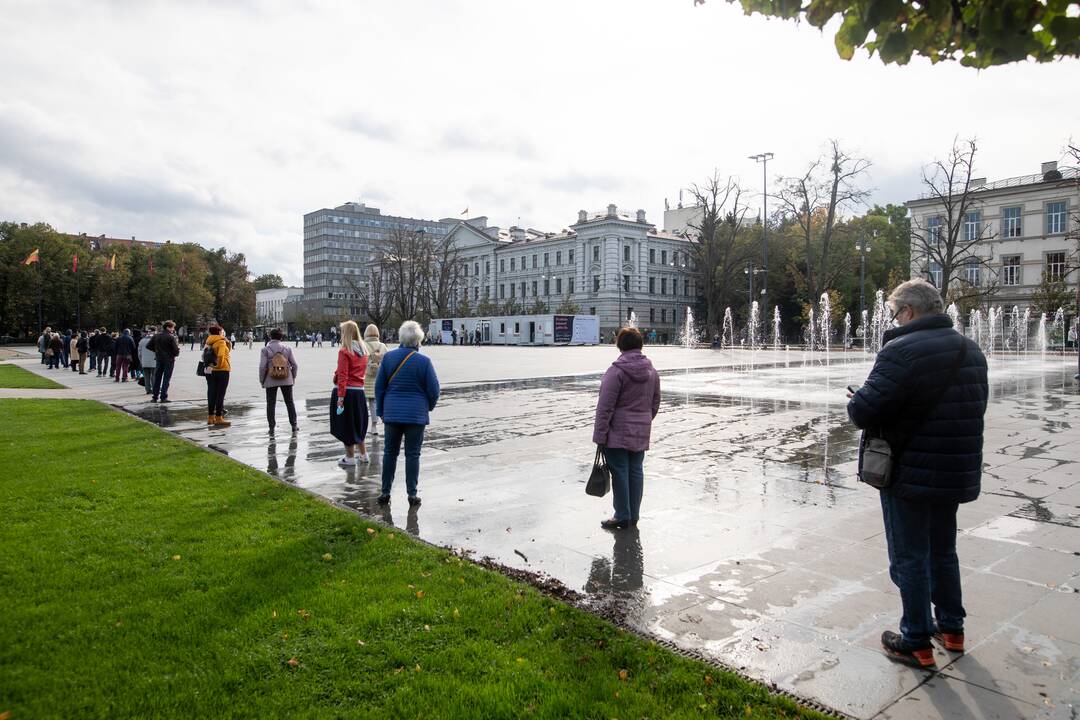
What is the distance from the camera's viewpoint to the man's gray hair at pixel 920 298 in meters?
3.82

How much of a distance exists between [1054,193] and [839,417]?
56.8m

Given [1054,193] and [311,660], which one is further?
[1054,193]

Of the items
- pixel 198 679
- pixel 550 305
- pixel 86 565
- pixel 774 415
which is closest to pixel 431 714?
pixel 198 679

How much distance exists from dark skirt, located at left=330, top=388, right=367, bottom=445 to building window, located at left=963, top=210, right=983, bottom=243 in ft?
212

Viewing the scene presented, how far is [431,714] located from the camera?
3289 millimetres

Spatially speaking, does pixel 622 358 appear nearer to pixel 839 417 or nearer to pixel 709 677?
pixel 709 677

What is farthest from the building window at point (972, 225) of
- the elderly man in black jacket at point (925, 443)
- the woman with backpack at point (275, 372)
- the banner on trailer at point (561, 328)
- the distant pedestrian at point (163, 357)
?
the elderly man in black jacket at point (925, 443)

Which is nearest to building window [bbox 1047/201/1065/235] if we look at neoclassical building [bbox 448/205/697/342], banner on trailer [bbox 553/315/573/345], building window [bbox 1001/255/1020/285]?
building window [bbox 1001/255/1020/285]

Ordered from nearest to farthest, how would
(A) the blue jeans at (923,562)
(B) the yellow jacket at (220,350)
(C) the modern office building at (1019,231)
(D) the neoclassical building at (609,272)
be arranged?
(A) the blue jeans at (923,562), (B) the yellow jacket at (220,350), (C) the modern office building at (1019,231), (D) the neoclassical building at (609,272)

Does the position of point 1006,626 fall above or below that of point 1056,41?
below

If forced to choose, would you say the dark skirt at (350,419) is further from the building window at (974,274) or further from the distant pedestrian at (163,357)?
the building window at (974,274)

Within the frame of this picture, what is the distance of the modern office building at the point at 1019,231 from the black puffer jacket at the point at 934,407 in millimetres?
58198

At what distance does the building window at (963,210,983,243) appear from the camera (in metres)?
60.0

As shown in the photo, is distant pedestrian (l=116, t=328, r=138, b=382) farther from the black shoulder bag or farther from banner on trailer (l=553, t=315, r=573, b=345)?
banner on trailer (l=553, t=315, r=573, b=345)
